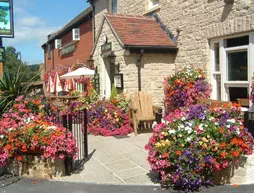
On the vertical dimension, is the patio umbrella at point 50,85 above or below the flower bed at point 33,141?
above

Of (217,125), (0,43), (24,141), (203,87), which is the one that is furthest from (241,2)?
(0,43)

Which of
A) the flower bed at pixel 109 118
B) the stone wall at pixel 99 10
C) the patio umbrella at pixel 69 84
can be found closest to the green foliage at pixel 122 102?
the flower bed at pixel 109 118

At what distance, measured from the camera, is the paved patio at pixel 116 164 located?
4.86 meters

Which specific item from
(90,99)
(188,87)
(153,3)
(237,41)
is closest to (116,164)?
(188,87)

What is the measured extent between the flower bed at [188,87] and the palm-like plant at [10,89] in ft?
12.5

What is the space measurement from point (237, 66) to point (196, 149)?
3882 millimetres

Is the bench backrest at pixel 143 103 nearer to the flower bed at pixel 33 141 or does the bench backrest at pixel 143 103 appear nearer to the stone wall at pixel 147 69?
the stone wall at pixel 147 69

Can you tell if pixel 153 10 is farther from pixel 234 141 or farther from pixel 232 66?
pixel 234 141

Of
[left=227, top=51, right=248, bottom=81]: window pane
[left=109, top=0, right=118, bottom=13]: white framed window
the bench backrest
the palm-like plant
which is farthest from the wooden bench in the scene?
[left=109, top=0, right=118, bottom=13]: white framed window

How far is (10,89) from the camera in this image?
714 cm

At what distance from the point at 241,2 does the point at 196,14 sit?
179 centimetres

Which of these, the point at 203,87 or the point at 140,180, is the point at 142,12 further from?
the point at 140,180

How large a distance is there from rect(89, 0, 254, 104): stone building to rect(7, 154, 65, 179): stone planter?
182 inches

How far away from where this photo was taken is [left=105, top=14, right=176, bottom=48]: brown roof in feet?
30.1
